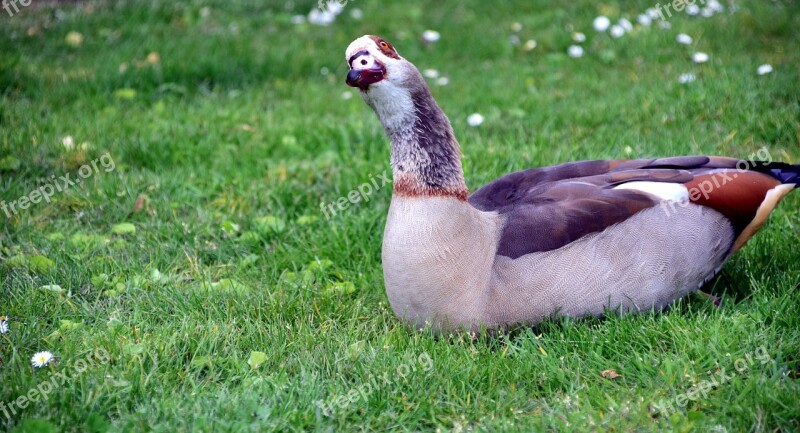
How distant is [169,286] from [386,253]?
3.90 feet

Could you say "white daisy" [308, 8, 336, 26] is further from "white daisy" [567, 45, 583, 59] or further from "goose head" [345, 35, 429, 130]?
"goose head" [345, 35, 429, 130]

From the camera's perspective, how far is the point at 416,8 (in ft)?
27.5

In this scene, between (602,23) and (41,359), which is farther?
(602,23)

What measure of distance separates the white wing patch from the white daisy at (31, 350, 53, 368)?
2.45 m

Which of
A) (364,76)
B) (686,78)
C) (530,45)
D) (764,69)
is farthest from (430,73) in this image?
(364,76)

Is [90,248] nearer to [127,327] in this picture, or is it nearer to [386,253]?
[127,327]

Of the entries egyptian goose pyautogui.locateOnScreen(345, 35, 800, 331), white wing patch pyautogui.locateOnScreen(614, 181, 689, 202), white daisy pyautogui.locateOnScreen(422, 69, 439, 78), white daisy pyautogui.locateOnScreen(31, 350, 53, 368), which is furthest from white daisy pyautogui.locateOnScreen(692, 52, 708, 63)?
white daisy pyautogui.locateOnScreen(31, 350, 53, 368)

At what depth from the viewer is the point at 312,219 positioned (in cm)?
473

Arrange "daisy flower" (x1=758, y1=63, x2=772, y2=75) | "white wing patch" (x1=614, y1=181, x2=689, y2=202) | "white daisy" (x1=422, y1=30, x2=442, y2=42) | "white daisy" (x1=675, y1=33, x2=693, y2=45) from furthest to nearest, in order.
Result: "white daisy" (x1=422, y1=30, x2=442, y2=42) < "white daisy" (x1=675, y1=33, x2=693, y2=45) < "daisy flower" (x1=758, y1=63, x2=772, y2=75) < "white wing patch" (x1=614, y1=181, x2=689, y2=202)

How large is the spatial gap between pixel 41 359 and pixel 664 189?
2.65m

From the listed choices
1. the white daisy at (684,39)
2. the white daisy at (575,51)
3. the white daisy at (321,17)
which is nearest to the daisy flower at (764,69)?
the white daisy at (684,39)

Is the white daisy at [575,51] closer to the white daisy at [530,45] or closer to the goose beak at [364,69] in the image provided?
the white daisy at [530,45]

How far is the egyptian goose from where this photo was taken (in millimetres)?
3412

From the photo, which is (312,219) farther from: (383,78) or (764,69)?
(764,69)
